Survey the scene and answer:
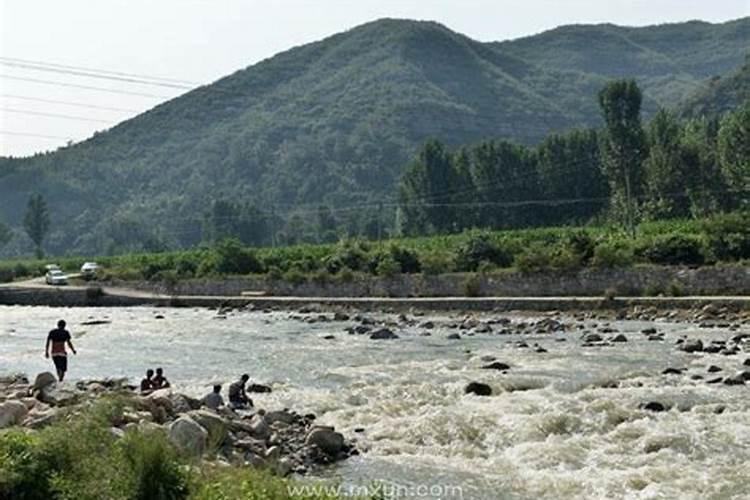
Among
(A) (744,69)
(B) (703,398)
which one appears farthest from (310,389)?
(A) (744,69)

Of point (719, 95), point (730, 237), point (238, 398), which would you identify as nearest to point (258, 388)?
point (238, 398)

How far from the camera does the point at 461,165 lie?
118 metres

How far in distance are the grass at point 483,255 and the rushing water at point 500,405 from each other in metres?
12.2

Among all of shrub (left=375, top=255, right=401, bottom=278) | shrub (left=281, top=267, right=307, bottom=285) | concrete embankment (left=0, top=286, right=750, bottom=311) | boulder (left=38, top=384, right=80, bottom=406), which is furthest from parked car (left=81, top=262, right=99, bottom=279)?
boulder (left=38, top=384, right=80, bottom=406)

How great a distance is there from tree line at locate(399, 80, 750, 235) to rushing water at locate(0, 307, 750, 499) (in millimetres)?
42335

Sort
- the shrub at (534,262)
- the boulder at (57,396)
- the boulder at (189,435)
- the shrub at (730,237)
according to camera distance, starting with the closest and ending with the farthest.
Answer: the boulder at (189,435) < the boulder at (57,396) < the shrub at (730,237) < the shrub at (534,262)

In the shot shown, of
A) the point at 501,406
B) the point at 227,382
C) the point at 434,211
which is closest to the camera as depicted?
the point at 501,406

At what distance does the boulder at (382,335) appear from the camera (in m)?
39.8

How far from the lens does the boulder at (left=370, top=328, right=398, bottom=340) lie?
3975 cm

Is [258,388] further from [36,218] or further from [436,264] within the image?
[36,218]

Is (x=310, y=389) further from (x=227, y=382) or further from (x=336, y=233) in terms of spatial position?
(x=336, y=233)

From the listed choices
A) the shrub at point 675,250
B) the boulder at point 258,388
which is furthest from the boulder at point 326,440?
the shrub at point 675,250

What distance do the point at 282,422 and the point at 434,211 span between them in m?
95.6

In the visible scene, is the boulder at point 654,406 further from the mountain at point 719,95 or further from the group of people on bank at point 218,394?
the mountain at point 719,95
